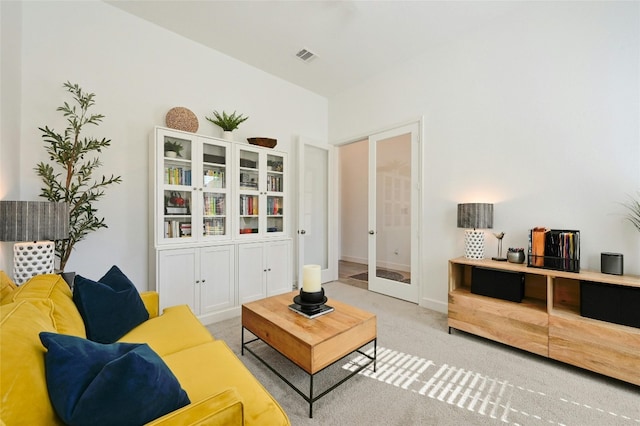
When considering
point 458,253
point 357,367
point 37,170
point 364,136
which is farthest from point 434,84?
point 37,170

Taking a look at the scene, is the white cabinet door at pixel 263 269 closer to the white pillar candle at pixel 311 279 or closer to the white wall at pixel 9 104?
the white pillar candle at pixel 311 279

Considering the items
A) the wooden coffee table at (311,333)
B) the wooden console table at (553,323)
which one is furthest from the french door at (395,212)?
the wooden coffee table at (311,333)

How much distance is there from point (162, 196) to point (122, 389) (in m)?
2.22

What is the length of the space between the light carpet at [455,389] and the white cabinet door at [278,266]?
0.97 metres

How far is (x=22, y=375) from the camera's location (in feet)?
2.34

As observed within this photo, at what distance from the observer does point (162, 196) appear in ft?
8.66

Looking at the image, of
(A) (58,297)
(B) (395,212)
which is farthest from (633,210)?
(A) (58,297)

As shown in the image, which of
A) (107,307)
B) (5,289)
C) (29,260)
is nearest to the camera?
(5,289)

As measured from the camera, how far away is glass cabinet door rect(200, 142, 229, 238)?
117 inches

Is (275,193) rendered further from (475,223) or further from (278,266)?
(475,223)

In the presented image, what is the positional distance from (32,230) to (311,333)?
1.82 metres

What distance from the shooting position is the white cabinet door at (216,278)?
2803 millimetres

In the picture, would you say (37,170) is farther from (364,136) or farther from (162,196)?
(364,136)

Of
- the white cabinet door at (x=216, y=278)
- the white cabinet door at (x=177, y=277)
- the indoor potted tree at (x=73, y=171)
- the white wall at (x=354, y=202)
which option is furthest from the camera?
the white wall at (x=354, y=202)
